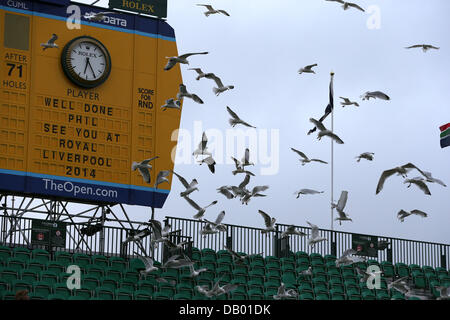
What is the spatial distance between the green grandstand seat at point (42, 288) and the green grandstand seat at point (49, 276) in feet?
2.43

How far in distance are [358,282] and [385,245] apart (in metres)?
2.48

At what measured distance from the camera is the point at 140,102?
3478 centimetres

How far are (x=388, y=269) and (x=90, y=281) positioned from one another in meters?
10.8

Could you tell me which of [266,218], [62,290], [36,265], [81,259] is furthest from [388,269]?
[62,290]

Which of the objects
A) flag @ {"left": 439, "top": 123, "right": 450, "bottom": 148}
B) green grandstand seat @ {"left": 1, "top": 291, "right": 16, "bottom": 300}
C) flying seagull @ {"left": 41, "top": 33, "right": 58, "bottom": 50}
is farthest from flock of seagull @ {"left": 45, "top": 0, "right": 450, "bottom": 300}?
flag @ {"left": 439, "top": 123, "right": 450, "bottom": 148}

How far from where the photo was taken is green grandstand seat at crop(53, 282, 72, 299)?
27966mm

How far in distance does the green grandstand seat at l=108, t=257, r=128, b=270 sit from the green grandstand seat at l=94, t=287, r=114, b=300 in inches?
85.5

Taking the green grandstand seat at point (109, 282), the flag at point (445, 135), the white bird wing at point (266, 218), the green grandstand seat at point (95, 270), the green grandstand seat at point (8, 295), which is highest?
the flag at point (445, 135)

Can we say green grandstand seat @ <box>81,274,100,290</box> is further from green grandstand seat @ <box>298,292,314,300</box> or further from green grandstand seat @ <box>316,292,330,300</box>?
green grandstand seat @ <box>316,292,330,300</box>

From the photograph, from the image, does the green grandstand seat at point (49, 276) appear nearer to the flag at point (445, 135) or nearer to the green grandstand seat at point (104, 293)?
the green grandstand seat at point (104, 293)

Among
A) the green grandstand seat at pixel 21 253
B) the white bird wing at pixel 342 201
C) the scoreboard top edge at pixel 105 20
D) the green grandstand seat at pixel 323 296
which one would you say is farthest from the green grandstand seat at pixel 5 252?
the white bird wing at pixel 342 201

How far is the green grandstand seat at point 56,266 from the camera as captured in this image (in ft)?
97.8
